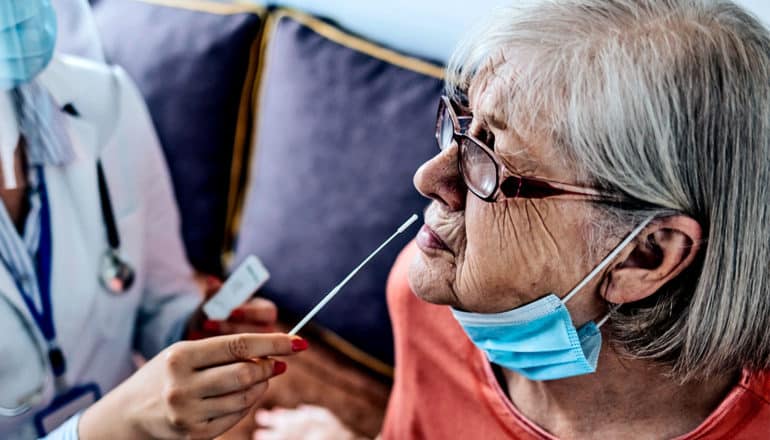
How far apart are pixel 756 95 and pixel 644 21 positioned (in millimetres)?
159

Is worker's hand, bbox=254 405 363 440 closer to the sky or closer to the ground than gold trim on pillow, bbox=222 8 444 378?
closer to the ground

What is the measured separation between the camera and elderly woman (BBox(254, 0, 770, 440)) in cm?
88

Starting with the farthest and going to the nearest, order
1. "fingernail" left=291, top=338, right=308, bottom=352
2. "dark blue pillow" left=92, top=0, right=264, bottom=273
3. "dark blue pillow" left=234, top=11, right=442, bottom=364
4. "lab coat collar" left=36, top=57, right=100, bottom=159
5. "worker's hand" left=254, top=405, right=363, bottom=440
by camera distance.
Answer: "dark blue pillow" left=92, top=0, right=264, bottom=273 < "dark blue pillow" left=234, top=11, right=442, bottom=364 < "worker's hand" left=254, top=405, right=363, bottom=440 < "lab coat collar" left=36, top=57, right=100, bottom=159 < "fingernail" left=291, top=338, right=308, bottom=352

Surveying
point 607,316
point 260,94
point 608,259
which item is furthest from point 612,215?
point 260,94

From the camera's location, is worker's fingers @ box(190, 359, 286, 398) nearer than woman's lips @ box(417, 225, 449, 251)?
Yes

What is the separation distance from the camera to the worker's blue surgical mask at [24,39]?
1045mm

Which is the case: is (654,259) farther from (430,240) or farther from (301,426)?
(301,426)

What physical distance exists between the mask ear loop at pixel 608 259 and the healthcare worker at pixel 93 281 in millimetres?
373

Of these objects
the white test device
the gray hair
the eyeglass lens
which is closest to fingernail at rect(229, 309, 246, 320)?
the white test device

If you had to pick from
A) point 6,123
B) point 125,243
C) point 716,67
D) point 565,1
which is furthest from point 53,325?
point 716,67

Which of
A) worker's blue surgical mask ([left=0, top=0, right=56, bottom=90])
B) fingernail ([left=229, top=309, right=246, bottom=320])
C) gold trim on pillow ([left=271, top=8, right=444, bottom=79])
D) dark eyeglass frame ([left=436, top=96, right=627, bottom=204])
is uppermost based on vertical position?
worker's blue surgical mask ([left=0, top=0, right=56, bottom=90])

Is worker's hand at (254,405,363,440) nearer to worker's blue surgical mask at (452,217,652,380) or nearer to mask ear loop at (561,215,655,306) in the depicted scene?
worker's blue surgical mask at (452,217,652,380)

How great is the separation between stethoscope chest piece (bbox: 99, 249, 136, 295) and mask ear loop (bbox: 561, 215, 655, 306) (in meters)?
0.80

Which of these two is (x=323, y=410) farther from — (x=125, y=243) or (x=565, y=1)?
(x=565, y=1)
